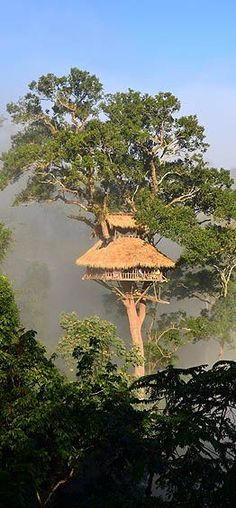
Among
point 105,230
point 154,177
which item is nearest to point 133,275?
point 105,230

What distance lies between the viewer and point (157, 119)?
88.1 feet

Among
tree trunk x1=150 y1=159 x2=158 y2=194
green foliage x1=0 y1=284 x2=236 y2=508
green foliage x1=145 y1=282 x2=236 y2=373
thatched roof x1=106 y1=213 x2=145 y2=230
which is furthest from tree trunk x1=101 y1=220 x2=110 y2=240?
green foliage x1=0 y1=284 x2=236 y2=508

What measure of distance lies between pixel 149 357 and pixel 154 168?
1067 centimetres

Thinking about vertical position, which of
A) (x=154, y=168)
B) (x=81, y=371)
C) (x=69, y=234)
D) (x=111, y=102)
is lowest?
(x=81, y=371)

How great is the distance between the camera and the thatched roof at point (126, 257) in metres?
26.2

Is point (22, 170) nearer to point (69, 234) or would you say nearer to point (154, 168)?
point (154, 168)

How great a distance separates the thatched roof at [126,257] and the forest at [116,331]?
0.08 metres

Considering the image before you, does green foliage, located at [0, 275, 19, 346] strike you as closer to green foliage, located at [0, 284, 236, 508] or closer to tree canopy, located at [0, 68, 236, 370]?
green foliage, located at [0, 284, 236, 508]

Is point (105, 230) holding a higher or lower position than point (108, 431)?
higher

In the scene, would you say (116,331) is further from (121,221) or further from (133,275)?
(121,221)

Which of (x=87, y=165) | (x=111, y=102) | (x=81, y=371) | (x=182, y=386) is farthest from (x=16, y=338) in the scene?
(x=111, y=102)

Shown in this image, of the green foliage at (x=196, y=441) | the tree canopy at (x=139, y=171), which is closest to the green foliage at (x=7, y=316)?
the green foliage at (x=196, y=441)

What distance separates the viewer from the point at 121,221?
28.1 meters

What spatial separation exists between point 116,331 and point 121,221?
6.74 metres
